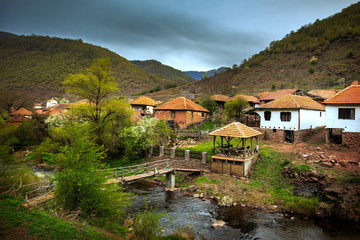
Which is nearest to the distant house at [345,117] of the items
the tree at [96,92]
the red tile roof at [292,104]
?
Result: the red tile roof at [292,104]

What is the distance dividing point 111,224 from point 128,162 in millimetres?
19080

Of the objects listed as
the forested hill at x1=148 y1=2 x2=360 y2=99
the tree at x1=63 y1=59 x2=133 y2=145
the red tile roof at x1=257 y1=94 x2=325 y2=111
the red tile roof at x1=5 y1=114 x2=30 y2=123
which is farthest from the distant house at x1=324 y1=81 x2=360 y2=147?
the red tile roof at x1=5 y1=114 x2=30 y2=123

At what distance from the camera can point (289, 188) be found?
55.1 feet

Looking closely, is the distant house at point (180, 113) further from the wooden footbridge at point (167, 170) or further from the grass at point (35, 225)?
the grass at point (35, 225)

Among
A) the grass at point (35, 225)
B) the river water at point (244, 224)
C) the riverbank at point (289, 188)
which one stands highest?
the grass at point (35, 225)

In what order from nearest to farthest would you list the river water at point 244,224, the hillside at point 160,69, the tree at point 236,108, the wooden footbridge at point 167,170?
the river water at point 244,224 → the wooden footbridge at point 167,170 → the tree at point 236,108 → the hillside at point 160,69

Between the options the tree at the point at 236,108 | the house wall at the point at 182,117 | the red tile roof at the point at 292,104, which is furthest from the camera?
the tree at the point at 236,108

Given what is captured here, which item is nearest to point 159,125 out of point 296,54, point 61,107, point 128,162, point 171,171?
point 128,162

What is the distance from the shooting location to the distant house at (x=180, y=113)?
36.2 m

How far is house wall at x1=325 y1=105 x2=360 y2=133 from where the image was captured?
20.8 m

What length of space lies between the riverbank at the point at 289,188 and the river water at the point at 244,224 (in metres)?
0.75

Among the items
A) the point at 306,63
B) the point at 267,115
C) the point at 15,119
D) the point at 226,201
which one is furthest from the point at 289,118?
the point at 306,63

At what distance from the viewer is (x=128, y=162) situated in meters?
27.9

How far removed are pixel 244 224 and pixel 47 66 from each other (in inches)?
4564
